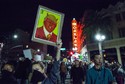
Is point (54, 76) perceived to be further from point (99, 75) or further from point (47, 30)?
point (99, 75)

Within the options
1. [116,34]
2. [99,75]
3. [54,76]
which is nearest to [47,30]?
[54,76]

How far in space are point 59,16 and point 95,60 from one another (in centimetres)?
160

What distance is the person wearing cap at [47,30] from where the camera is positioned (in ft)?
13.6

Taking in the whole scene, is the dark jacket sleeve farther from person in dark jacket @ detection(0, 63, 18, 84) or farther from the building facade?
the building facade

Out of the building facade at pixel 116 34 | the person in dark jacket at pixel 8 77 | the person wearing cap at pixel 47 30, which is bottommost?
the person in dark jacket at pixel 8 77

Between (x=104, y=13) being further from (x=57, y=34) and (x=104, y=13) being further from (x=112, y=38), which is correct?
(x=57, y=34)

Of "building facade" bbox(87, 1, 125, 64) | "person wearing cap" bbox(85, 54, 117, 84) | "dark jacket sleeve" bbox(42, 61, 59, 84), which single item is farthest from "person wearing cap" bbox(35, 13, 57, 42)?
"building facade" bbox(87, 1, 125, 64)

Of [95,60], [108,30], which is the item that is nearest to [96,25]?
[108,30]

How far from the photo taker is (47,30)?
4180mm

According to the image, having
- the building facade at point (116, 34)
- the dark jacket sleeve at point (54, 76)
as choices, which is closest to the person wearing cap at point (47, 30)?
the dark jacket sleeve at point (54, 76)

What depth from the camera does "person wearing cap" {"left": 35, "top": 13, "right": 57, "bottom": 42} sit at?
13.6 ft

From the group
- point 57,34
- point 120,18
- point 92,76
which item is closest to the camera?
point 57,34

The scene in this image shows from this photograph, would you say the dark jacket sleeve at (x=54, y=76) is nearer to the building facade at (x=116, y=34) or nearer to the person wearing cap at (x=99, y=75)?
the person wearing cap at (x=99, y=75)

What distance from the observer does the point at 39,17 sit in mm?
4176
